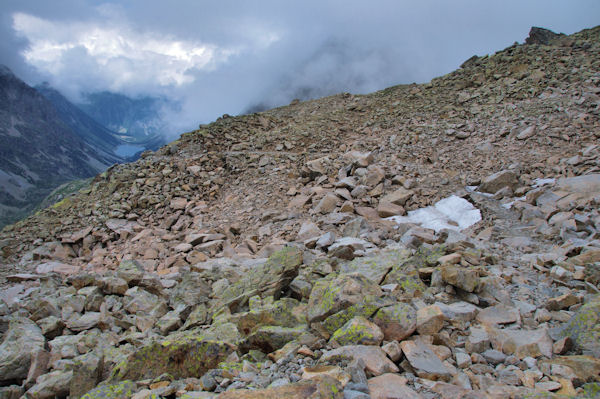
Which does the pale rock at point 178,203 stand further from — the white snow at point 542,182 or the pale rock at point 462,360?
the white snow at point 542,182

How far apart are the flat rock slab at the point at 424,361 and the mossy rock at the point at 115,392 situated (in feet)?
11.2

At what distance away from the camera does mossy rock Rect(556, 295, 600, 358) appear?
3398mm

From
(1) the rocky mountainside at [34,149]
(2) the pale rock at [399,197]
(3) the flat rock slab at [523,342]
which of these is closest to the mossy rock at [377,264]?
(3) the flat rock slab at [523,342]

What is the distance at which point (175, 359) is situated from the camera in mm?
4488

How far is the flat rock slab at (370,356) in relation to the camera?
3174 mm

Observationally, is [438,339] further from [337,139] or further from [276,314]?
[337,139]

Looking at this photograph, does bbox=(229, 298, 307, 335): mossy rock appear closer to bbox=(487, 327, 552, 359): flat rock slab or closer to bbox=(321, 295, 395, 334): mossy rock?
bbox=(321, 295, 395, 334): mossy rock

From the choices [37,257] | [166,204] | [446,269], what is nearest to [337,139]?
[166,204]

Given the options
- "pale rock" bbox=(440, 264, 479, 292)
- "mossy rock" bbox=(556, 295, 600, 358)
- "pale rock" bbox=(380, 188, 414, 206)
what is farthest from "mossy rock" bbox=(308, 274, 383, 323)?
"pale rock" bbox=(380, 188, 414, 206)

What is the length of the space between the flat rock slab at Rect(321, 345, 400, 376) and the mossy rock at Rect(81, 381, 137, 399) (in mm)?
2503

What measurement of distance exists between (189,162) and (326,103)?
13.5 metres

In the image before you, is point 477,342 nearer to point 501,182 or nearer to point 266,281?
point 266,281

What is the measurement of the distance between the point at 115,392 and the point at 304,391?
267 centimetres

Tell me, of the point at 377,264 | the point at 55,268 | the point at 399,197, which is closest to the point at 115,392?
the point at 377,264
